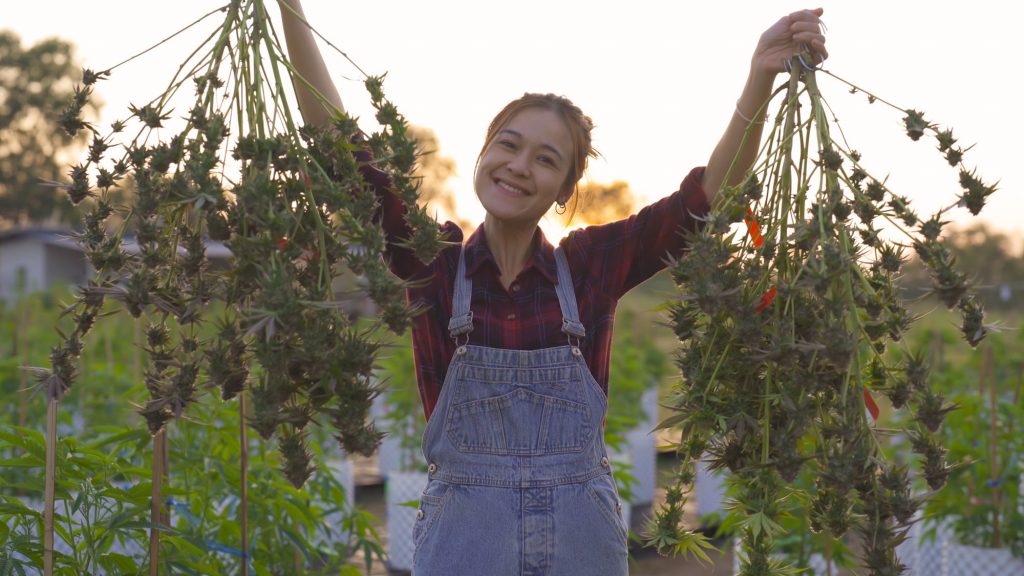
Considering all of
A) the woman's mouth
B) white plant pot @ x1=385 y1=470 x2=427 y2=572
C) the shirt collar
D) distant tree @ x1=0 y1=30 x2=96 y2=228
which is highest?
distant tree @ x1=0 y1=30 x2=96 y2=228

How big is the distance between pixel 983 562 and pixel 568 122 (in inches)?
120

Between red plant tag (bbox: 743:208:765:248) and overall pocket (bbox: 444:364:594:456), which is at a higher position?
red plant tag (bbox: 743:208:765:248)

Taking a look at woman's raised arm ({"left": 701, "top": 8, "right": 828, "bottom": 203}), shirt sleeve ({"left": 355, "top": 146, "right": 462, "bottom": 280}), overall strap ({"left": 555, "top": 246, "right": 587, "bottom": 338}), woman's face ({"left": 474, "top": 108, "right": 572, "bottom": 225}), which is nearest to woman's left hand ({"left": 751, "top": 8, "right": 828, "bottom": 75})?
woman's raised arm ({"left": 701, "top": 8, "right": 828, "bottom": 203})

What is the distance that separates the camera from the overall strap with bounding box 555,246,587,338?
219cm

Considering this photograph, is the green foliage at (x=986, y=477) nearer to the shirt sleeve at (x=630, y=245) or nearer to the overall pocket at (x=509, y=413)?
the shirt sleeve at (x=630, y=245)

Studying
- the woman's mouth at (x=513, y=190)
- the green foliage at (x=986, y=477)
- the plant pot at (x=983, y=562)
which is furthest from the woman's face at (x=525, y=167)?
the plant pot at (x=983, y=562)

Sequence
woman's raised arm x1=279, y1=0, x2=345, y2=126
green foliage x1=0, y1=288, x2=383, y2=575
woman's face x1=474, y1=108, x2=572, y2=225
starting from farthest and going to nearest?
1. green foliage x1=0, y1=288, x2=383, y2=575
2. woman's face x1=474, y1=108, x2=572, y2=225
3. woman's raised arm x1=279, y1=0, x2=345, y2=126

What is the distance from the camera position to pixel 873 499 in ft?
5.21

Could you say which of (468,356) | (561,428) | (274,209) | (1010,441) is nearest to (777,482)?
(561,428)

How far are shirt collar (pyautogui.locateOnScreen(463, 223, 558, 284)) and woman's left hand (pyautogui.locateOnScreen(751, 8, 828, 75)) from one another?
1.86 feet

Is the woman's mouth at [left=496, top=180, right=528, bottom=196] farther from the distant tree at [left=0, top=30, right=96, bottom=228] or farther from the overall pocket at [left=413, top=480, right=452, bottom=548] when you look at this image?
the distant tree at [left=0, top=30, right=96, bottom=228]

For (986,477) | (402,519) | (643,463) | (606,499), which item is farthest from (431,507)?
(643,463)

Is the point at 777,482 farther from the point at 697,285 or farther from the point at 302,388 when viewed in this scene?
the point at 302,388

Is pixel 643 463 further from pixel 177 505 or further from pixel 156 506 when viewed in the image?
pixel 156 506
